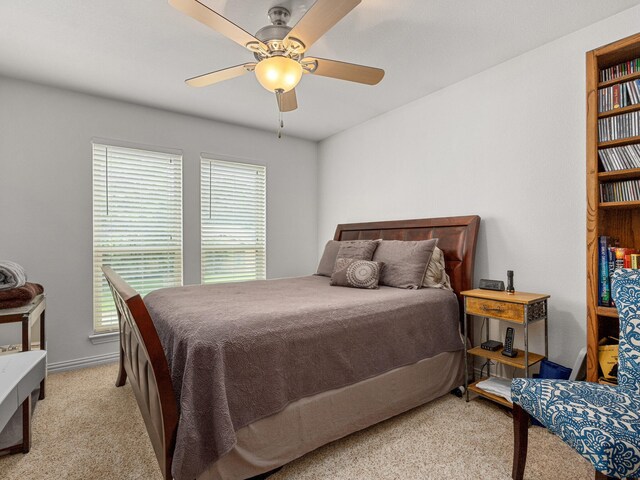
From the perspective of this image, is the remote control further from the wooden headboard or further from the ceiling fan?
the ceiling fan

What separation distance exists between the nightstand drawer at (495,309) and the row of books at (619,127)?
1098 mm

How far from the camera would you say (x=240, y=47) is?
238cm

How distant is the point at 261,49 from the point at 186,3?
0.46 metres

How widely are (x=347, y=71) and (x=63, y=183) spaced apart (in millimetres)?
2740

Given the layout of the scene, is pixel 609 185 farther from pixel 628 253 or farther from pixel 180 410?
pixel 180 410

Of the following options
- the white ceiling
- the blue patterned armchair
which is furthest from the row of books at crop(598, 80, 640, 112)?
the blue patterned armchair

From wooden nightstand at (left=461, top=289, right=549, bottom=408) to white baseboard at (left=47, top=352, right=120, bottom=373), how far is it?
126 inches

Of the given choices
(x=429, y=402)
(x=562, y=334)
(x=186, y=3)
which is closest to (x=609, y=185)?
(x=562, y=334)

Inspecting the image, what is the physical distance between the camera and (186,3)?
57.2 inches

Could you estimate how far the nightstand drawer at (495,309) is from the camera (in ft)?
7.00

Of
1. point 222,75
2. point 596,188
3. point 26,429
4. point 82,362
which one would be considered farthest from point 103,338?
point 596,188

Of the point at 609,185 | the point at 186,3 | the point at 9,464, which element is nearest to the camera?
the point at 186,3

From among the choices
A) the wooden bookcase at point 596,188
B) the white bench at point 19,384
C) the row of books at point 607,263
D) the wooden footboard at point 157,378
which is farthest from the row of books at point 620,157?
the white bench at point 19,384

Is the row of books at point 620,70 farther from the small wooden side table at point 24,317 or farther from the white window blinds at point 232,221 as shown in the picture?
the small wooden side table at point 24,317
